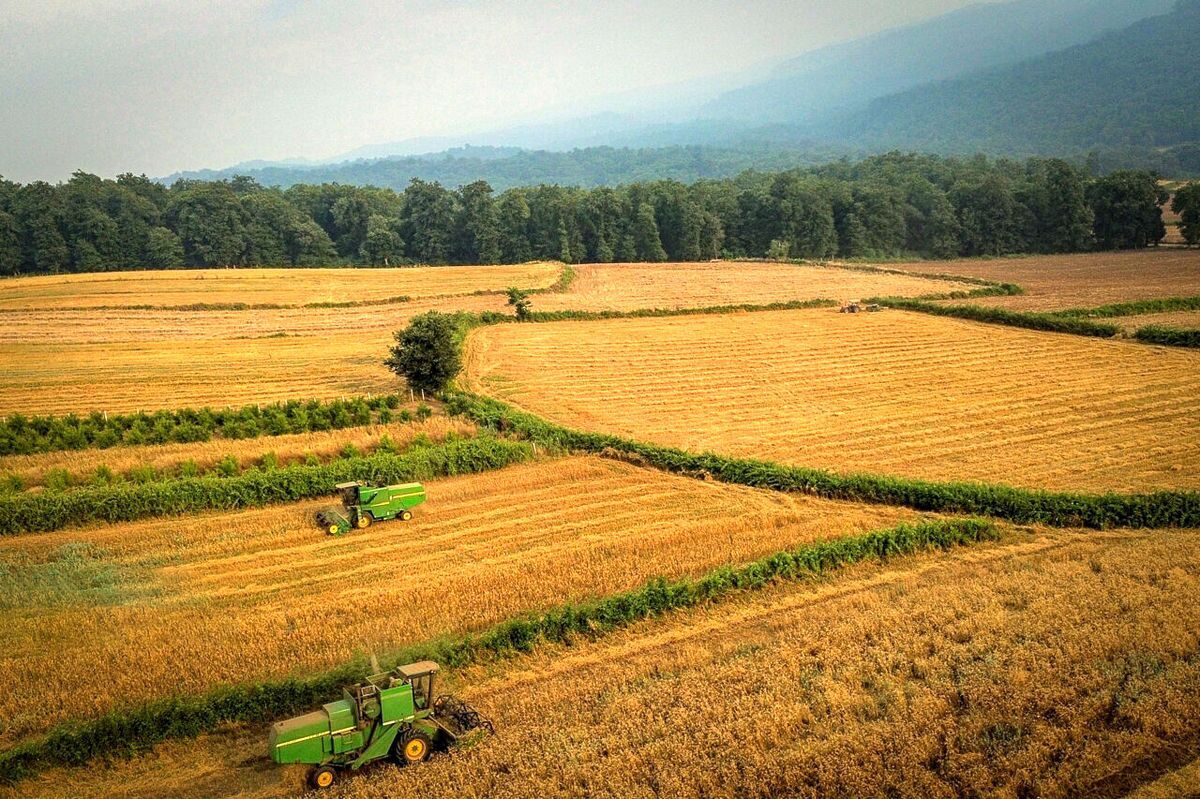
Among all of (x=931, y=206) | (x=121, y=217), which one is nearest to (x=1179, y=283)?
(x=931, y=206)

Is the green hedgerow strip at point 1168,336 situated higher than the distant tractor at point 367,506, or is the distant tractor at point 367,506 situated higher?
the green hedgerow strip at point 1168,336

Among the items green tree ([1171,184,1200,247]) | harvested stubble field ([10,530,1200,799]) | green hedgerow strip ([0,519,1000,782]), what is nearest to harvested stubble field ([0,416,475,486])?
green hedgerow strip ([0,519,1000,782])

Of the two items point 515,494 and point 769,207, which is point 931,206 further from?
point 515,494

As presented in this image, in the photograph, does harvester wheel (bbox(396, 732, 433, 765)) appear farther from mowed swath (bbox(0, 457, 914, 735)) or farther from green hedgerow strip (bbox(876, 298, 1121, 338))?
green hedgerow strip (bbox(876, 298, 1121, 338))

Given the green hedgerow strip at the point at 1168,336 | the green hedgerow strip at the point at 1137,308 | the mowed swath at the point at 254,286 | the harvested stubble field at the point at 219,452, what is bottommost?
the harvested stubble field at the point at 219,452

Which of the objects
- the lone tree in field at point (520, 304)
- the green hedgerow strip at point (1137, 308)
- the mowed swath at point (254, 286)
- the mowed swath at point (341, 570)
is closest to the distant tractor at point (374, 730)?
the mowed swath at point (341, 570)

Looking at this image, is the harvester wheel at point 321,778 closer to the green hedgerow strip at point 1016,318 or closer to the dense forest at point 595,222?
the green hedgerow strip at point 1016,318
